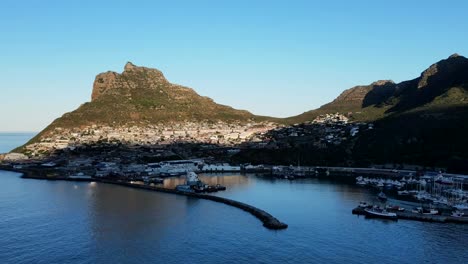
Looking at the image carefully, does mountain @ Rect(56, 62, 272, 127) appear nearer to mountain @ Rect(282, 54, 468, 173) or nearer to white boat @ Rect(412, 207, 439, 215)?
mountain @ Rect(282, 54, 468, 173)

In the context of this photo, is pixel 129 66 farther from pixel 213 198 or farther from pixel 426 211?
pixel 426 211

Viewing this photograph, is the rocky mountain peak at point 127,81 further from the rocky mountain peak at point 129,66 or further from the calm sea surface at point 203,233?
the calm sea surface at point 203,233

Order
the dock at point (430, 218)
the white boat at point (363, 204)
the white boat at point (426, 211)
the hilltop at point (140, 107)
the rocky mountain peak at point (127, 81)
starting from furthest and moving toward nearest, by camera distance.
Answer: the rocky mountain peak at point (127, 81) → the hilltop at point (140, 107) → the white boat at point (363, 204) → the white boat at point (426, 211) → the dock at point (430, 218)

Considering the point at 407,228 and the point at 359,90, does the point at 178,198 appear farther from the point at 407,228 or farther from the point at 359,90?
the point at 359,90

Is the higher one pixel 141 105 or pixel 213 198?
pixel 141 105

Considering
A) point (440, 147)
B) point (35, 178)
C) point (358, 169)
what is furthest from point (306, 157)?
point (35, 178)

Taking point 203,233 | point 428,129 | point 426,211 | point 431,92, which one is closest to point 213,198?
point 203,233

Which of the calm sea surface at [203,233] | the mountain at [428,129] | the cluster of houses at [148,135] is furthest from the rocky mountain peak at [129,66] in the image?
the calm sea surface at [203,233]
